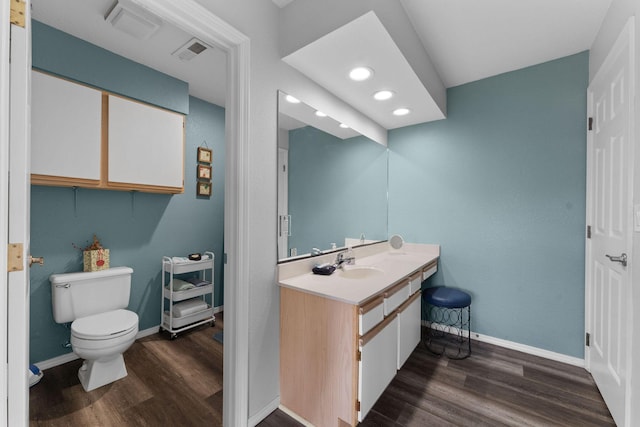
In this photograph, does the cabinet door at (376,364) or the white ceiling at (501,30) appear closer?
the cabinet door at (376,364)

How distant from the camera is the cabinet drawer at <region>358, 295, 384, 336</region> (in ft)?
4.57

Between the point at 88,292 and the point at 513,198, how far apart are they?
143 inches

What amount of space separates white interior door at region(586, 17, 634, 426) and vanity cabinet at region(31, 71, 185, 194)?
3290mm

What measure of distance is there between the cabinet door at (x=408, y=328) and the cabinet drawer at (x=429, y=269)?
0.73ft

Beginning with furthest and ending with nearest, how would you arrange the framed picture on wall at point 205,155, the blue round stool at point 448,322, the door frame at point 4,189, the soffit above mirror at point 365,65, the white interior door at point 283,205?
the framed picture on wall at point 205,155 < the blue round stool at point 448,322 < the white interior door at point 283,205 < the soffit above mirror at point 365,65 < the door frame at point 4,189

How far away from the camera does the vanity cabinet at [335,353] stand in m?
1.39

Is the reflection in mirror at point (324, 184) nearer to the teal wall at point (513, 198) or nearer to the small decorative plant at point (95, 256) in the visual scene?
the teal wall at point (513, 198)

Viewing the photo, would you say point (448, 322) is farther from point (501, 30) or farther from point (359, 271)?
point (501, 30)

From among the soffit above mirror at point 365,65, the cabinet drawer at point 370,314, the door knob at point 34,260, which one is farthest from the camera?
the soffit above mirror at point 365,65

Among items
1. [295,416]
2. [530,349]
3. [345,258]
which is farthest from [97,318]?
[530,349]

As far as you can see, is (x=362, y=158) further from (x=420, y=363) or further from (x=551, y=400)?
(x=551, y=400)

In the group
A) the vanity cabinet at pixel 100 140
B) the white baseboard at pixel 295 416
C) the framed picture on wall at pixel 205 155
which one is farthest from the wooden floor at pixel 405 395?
the framed picture on wall at pixel 205 155

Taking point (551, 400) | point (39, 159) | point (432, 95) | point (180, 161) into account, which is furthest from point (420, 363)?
point (39, 159)

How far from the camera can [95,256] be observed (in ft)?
7.23
